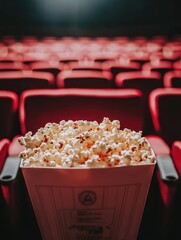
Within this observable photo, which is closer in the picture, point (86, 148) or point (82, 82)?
point (86, 148)

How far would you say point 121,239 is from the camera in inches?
13.0

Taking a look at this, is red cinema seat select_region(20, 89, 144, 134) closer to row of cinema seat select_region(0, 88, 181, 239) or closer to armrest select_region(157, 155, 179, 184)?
row of cinema seat select_region(0, 88, 181, 239)

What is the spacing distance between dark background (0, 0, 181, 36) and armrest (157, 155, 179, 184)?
334 centimetres

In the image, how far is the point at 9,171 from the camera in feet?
1.17

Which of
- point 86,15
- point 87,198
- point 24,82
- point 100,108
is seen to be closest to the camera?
point 87,198

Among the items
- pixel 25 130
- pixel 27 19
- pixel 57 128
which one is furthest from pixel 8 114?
pixel 27 19

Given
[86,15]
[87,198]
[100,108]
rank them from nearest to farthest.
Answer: [87,198], [100,108], [86,15]

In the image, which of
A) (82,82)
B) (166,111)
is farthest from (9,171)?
(82,82)

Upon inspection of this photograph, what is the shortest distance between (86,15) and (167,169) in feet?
11.5

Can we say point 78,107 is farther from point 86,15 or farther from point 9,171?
point 86,15

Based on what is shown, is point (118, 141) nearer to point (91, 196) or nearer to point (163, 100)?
point (91, 196)

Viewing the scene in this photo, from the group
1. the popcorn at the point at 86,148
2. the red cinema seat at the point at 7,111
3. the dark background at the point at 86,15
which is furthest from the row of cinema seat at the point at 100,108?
the dark background at the point at 86,15

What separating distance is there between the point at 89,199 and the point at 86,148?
0.05 meters

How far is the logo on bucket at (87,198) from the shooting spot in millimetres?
297
